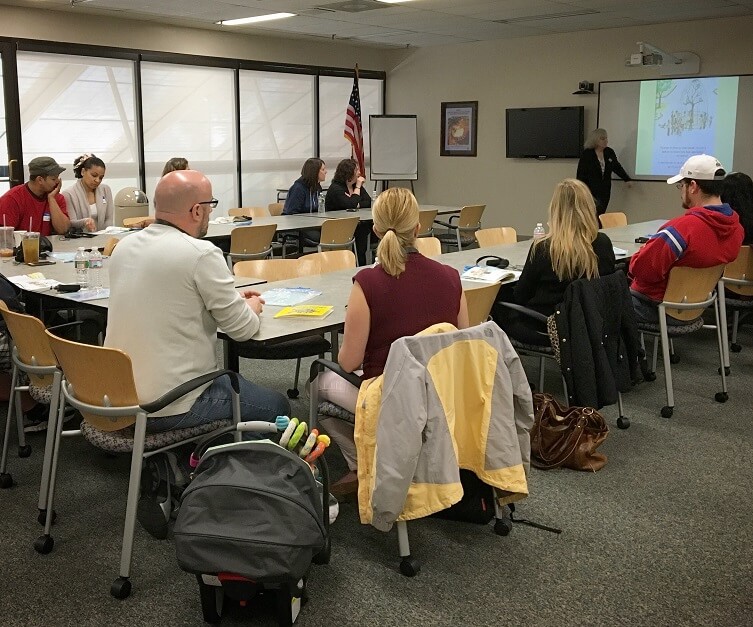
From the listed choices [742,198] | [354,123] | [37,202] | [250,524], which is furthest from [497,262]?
[354,123]

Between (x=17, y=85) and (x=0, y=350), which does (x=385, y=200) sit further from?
(x=17, y=85)

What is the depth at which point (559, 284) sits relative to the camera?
379 cm

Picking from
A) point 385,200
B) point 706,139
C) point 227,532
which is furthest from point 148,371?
point 706,139

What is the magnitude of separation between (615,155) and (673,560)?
762 centimetres

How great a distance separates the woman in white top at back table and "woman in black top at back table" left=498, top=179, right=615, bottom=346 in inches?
130

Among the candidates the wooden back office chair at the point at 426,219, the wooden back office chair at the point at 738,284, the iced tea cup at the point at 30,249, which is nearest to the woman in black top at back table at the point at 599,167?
the wooden back office chair at the point at 426,219

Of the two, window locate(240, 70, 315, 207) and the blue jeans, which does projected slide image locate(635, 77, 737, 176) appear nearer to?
window locate(240, 70, 315, 207)

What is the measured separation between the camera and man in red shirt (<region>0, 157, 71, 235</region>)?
203 inches

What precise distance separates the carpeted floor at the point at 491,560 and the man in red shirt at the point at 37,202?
2.12 m

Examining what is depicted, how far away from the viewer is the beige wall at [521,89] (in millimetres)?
8945

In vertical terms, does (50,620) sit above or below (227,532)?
below

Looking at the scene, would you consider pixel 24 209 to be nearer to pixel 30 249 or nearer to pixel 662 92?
pixel 30 249

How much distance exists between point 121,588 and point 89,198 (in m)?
4.05

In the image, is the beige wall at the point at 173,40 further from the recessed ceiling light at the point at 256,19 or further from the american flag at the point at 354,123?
the american flag at the point at 354,123
